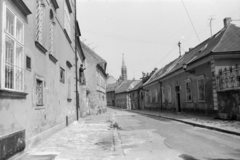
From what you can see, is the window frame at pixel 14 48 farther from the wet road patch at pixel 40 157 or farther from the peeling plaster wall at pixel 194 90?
the peeling plaster wall at pixel 194 90

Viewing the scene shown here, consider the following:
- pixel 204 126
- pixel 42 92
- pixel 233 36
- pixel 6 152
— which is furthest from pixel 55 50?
pixel 233 36

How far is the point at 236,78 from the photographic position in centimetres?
1233

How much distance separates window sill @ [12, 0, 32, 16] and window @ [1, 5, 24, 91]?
1.04 ft

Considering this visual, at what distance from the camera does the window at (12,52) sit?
4609mm

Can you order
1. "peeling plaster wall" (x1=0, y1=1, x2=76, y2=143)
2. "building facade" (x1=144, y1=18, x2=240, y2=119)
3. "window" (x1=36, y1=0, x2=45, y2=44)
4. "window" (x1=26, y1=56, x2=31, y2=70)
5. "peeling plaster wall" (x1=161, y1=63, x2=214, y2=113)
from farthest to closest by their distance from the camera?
"peeling plaster wall" (x1=161, y1=63, x2=214, y2=113)
"building facade" (x1=144, y1=18, x2=240, y2=119)
"window" (x1=36, y1=0, x2=45, y2=44)
"window" (x1=26, y1=56, x2=31, y2=70)
"peeling plaster wall" (x1=0, y1=1, x2=76, y2=143)

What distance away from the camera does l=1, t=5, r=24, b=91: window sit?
181 inches

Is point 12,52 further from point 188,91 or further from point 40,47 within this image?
point 188,91

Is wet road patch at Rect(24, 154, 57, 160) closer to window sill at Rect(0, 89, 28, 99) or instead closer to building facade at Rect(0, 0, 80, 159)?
building facade at Rect(0, 0, 80, 159)

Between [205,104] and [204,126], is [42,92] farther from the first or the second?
[205,104]

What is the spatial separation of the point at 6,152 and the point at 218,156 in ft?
16.5

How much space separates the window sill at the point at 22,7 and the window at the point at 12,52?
1.04 ft

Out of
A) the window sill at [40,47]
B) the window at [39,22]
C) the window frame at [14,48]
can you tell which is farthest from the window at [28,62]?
the window at [39,22]

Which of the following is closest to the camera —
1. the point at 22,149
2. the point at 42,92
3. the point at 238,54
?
the point at 22,149

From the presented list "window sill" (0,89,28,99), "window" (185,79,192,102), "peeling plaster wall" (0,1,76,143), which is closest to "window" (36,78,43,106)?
"peeling plaster wall" (0,1,76,143)
